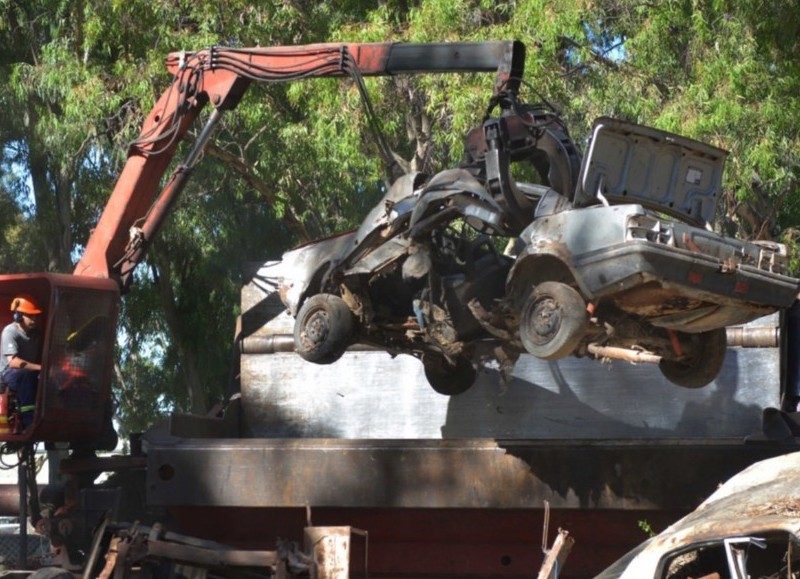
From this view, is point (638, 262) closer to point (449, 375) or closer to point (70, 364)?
point (449, 375)

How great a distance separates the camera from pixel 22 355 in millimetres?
9906

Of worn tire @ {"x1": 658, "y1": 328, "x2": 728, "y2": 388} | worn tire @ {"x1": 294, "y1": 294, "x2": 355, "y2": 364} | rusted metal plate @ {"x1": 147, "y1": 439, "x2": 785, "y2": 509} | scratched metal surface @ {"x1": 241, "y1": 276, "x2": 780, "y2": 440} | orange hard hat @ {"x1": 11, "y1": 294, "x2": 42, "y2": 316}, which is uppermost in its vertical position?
orange hard hat @ {"x1": 11, "y1": 294, "x2": 42, "y2": 316}

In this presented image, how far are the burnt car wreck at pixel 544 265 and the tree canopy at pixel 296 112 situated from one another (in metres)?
5.94

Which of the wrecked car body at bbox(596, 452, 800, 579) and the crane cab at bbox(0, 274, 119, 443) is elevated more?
the crane cab at bbox(0, 274, 119, 443)

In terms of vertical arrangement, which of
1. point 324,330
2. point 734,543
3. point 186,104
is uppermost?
point 186,104

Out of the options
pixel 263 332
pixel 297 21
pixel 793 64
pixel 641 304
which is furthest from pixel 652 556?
pixel 297 21

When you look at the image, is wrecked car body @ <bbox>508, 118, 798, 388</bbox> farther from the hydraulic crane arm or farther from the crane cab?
the crane cab

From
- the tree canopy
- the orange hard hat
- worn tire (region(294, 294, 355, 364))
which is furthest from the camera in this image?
the tree canopy

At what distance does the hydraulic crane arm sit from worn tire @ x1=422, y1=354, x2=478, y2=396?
2035 mm

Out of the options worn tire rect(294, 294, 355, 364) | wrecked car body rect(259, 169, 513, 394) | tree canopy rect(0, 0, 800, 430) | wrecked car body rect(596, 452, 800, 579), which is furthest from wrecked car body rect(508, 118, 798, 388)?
tree canopy rect(0, 0, 800, 430)

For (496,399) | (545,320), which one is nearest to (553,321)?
(545,320)

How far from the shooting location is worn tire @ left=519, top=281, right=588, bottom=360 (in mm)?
7820

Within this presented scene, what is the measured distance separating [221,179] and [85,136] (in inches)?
119

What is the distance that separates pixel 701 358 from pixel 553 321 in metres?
1.27
